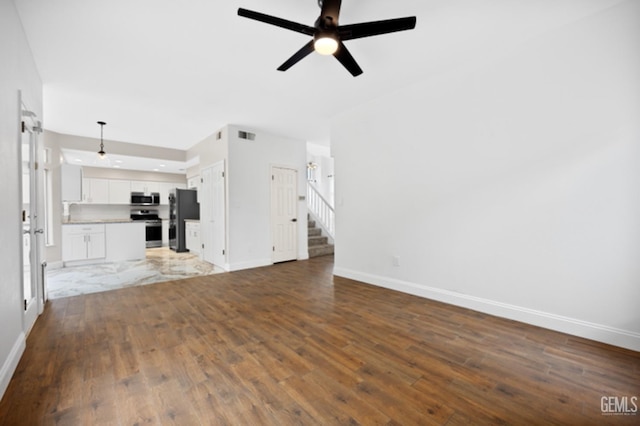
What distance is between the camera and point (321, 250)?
6793 millimetres

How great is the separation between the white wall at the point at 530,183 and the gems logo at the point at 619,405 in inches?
34.8

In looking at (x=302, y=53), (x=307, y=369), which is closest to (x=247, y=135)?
(x=302, y=53)

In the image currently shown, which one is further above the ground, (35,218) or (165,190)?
(165,190)

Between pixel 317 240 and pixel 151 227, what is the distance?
568cm

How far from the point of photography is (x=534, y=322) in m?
2.62

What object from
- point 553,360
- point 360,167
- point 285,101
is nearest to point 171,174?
point 285,101

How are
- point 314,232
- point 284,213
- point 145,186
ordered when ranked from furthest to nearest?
point 145,186
point 314,232
point 284,213

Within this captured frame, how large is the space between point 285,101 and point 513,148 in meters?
3.05

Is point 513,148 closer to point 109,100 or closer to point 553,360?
point 553,360

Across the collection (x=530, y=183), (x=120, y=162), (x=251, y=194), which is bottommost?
(x=530, y=183)

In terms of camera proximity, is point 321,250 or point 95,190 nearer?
point 321,250

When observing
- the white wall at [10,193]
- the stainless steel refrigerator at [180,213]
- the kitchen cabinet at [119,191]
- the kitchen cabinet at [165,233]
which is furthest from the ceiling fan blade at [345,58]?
the kitchen cabinet at [119,191]

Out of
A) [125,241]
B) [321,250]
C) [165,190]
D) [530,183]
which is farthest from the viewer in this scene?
[165,190]

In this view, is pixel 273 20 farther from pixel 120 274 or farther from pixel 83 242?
pixel 83 242
